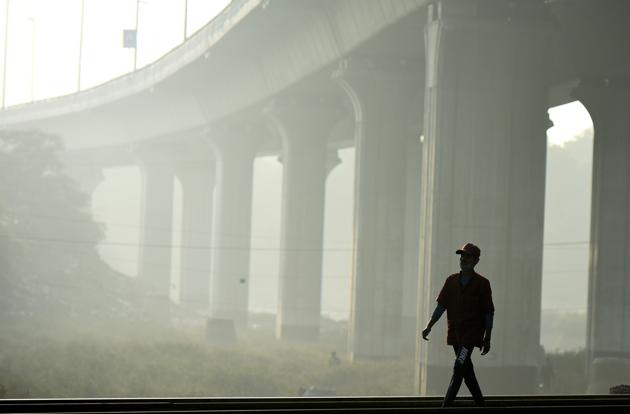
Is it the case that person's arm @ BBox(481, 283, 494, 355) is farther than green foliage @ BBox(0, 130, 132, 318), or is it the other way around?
green foliage @ BBox(0, 130, 132, 318)

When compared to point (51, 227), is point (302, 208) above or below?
above

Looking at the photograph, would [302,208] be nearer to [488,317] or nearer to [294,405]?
[294,405]

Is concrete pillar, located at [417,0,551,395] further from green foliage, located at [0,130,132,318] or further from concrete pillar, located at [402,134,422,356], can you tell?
green foliage, located at [0,130,132,318]

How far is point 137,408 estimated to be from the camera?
45.2 ft

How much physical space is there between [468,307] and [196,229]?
9133 cm

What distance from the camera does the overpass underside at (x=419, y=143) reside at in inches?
Answer: 1345

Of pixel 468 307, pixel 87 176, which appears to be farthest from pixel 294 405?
pixel 87 176

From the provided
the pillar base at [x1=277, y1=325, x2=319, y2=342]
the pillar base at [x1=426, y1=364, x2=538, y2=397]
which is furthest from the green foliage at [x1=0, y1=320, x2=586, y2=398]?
the pillar base at [x1=426, y1=364, x2=538, y2=397]

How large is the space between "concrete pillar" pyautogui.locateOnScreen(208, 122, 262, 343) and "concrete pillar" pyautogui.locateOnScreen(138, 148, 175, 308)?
68.1 ft

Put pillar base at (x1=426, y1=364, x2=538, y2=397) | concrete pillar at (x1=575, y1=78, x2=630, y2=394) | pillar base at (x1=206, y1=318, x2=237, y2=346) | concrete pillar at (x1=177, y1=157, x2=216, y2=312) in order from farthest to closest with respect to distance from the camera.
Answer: concrete pillar at (x1=177, y1=157, x2=216, y2=312) < pillar base at (x1=206, y1=318, x2=237, y2=346) < concrete pillar at (x1=575, y1=78, x2=630, y2=394) < pillar base at (x1=426, y1=364, x2=538, y2=397)

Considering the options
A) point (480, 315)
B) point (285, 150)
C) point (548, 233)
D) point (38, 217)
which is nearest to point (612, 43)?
point (285, 150)

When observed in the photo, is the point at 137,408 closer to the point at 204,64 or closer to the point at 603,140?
the point at 603,140

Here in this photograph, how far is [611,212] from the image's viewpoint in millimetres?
48031

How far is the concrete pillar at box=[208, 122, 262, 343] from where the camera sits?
7119cm
